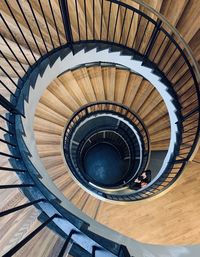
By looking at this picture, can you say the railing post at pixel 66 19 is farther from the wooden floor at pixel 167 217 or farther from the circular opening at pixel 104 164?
the circular opening at pixel 104 164

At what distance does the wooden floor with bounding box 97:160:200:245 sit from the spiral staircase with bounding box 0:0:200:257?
2 centimetres

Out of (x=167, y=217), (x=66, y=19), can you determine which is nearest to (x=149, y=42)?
(x=66, y=19)

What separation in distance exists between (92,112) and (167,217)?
365cm

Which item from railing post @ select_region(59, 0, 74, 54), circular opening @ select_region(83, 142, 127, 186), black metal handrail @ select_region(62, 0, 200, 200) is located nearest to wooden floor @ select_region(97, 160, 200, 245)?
black metal handrail @ select_region(62, 0, 200, 200)

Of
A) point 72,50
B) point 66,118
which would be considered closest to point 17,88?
point 72,50

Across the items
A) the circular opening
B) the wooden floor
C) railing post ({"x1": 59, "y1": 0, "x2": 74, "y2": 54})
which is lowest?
the wooden floor

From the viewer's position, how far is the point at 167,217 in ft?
20.1

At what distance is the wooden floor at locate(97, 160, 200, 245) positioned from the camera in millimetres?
6004

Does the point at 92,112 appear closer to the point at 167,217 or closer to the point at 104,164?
the point at 167,217

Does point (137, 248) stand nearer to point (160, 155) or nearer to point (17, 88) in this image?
point (17, 88)

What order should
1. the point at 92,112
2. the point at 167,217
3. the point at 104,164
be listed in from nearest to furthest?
the point at 167,217
the point at 92,112
the point at 104,164

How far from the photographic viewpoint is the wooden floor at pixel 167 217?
236 inches

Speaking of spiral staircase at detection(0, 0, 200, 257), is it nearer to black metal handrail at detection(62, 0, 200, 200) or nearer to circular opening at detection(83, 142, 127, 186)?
black metal handrail at detection(62, 0, 200, 200)

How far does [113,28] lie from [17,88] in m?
2.38
